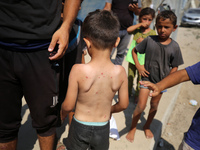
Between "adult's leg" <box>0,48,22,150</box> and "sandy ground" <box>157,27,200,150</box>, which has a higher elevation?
"adult's leg" <box>0,48,22,150</box>

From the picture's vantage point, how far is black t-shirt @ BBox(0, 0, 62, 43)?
55.2 inches

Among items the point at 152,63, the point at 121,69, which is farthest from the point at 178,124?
the point at 121,69

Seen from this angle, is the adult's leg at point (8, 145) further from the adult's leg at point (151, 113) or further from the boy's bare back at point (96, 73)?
the adult's leg at point (151, 113)

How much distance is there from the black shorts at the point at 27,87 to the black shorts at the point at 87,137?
1.00 feet

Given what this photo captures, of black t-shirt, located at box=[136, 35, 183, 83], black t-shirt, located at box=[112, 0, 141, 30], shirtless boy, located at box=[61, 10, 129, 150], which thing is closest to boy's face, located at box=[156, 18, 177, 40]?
black t-shirt, located at box=[136, 35, 183, 83]

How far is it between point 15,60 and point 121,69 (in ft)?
3.01

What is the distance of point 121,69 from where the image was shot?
1604mm

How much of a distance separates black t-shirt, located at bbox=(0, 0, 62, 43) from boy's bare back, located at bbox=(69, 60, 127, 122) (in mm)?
440

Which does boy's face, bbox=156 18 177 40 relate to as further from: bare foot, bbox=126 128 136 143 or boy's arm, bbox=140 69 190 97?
bare foot, bbox=126 128 136 143

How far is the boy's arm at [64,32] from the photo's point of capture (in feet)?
5.08

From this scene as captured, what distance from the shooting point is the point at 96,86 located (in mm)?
1523

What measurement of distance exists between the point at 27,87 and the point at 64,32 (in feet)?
1.96

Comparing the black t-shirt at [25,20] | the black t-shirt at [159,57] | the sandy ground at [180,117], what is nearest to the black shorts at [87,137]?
the black t-shirt at [25,20]

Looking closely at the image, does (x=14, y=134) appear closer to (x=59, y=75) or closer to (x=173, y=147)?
(x=59, y=75)
